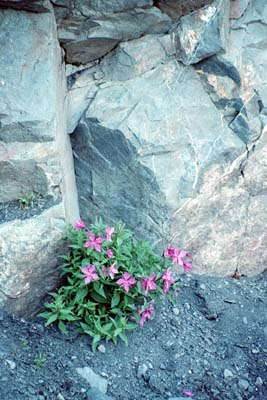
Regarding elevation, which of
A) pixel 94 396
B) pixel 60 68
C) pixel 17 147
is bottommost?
pixel 94 396

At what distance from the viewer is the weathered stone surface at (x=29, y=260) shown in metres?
3.07

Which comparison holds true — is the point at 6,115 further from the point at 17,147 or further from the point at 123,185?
the point at 123,185

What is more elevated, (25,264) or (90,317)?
(25,264)

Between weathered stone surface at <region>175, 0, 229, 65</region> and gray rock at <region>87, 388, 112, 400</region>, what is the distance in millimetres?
1693

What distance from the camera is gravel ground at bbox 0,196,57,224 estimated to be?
3.18 meters

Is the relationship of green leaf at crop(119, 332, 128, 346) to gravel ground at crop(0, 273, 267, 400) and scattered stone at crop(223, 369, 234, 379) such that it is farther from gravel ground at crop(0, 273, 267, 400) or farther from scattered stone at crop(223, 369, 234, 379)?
scattered stone at crop(223, 369, 234, 379)

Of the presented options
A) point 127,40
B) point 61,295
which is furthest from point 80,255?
point 127,40

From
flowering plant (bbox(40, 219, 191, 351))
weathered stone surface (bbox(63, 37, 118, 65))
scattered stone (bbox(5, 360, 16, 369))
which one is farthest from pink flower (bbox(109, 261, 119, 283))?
weathered stone surface (bbox(63, 37, 118, 65))

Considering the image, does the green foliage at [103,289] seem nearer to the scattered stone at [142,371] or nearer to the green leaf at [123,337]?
the green leaf at [123,337]

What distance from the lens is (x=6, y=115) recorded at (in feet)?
10.5

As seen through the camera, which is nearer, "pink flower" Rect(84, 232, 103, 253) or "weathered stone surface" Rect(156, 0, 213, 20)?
"pink flower" Rect(84, 232, 103, 253)

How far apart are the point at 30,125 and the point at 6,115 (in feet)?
0.38

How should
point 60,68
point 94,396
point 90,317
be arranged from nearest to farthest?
point 94,396
point 90,317
point 60,68

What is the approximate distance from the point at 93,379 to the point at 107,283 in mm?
402
